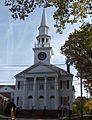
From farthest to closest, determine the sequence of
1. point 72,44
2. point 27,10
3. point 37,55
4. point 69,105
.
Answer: point 37,55 < point 69,105 < point 72,44 < point 27,10

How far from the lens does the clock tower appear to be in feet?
245

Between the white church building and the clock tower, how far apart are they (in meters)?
3.47

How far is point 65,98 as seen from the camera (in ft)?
225

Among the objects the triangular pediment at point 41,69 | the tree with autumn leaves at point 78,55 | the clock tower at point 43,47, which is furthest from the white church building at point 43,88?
the tree with autumn leaves at point 78,55

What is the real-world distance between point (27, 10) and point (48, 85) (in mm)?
55850

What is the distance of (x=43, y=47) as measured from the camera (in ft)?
248

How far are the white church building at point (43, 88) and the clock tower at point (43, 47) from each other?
347cm

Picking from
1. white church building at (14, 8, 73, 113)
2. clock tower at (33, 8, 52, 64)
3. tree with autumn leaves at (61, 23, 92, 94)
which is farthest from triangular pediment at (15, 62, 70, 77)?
tree with autumn leaves at (61, 23, 92, 94)

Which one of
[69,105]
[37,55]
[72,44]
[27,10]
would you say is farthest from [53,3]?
[37,55]

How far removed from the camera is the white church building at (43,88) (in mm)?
67000

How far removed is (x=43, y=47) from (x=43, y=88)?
11.5 metres

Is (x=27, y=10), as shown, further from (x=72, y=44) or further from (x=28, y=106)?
(x=28, y=106)

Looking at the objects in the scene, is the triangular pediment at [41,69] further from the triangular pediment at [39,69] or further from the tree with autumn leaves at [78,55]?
the tree with autumn leaves at [78,55]

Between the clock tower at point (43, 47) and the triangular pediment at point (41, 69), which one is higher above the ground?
the clock tower at point (43, 47)
